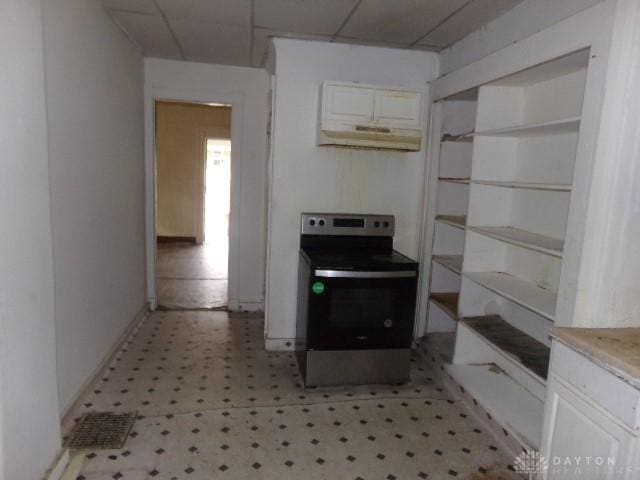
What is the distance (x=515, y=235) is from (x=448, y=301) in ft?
2.75

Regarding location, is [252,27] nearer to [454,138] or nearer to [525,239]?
[454,138]

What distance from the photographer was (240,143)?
400cm

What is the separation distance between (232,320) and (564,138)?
2880mm

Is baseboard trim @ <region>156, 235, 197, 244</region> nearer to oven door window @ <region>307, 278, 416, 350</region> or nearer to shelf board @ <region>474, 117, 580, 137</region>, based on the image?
oven door window @ <region>307, 278, 416, 350</region>

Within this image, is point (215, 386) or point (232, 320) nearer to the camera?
point (215, 386)

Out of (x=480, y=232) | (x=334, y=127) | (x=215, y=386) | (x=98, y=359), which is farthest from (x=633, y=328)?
(x=98, y=359)

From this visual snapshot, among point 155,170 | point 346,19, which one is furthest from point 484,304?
point 155,170

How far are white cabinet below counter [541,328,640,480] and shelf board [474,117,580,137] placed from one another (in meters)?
0.89

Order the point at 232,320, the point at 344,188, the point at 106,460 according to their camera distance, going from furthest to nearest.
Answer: the point at 232,320
the point at 344,188
the point at 106,460

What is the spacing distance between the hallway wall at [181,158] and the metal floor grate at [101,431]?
18.2 ft

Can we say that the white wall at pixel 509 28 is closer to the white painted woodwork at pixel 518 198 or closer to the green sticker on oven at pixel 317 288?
the white painted woodwork at pixel 518 198

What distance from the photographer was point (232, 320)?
399 cm

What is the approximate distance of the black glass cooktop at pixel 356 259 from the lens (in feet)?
8.94

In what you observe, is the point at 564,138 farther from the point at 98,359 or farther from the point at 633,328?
the point at 98,359
